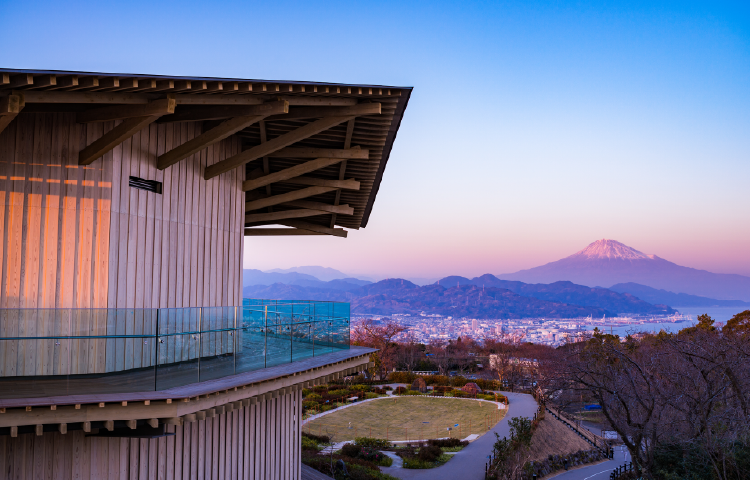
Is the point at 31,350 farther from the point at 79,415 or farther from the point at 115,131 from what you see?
the point at 115,131

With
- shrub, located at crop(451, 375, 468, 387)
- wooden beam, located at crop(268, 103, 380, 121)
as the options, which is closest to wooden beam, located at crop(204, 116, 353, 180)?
wooden beam, located at crop(268, 103, 380, 121)

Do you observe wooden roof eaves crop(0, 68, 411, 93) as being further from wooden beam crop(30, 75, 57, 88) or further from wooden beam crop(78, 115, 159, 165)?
wooden beam crop(78, 115, 159, 165)

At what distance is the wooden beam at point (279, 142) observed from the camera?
1007 centimetres

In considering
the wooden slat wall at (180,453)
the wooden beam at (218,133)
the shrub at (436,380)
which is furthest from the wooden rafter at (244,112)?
the shrub at (436,380)

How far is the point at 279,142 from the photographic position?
10.5m

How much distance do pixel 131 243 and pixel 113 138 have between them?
2053 millimetres

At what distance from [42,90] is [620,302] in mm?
215786

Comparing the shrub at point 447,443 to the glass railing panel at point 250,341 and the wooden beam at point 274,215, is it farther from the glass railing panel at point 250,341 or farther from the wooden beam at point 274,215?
the glass railing panel at point 250,341

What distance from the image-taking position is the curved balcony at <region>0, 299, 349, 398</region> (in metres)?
7.22

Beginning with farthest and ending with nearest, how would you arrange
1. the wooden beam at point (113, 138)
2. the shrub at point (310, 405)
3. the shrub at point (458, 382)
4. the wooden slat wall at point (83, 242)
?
1. the shrub at point (458, 382)
2. the shrub at point (310, 405)
3. the wooden beam at point (113, 138)
4. the wooden slat wall at point (83, 242)

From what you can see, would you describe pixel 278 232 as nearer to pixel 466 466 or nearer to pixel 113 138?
pixel 113 138

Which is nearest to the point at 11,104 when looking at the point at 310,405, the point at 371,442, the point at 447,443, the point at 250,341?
the point at 250,341

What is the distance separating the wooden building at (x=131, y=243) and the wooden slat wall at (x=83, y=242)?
0.02 metres

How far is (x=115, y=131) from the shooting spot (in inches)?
331
